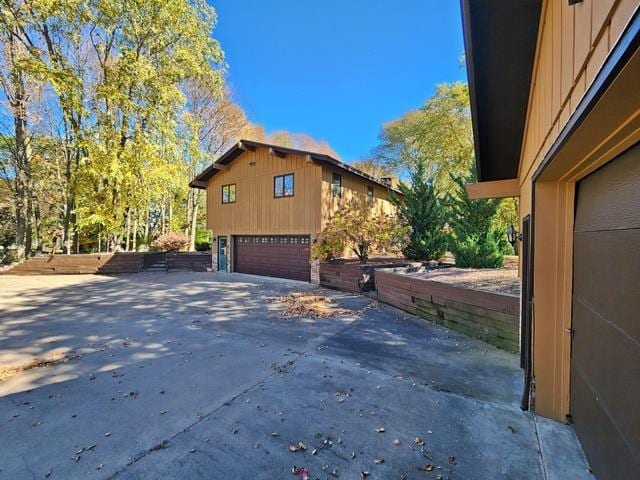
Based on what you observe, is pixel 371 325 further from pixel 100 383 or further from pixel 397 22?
pixel 397 22

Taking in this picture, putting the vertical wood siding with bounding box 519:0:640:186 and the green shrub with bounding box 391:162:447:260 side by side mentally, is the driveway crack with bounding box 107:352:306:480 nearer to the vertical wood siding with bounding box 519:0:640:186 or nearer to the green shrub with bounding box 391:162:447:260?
the vertical wood siding with bounding box 519:0:640:186

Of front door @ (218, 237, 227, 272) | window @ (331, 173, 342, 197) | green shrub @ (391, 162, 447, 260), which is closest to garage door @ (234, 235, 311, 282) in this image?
front door @ (218, 237, 227, 272)

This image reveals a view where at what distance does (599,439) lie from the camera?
1.94 metres

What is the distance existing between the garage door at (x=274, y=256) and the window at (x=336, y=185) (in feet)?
6.86

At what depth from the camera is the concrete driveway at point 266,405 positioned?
2.30 meters

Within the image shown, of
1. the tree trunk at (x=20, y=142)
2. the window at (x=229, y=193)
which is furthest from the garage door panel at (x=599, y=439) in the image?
the tree trunk at (x=20, y=142)

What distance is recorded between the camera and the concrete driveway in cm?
230

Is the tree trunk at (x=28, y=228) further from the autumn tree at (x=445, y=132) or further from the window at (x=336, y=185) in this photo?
the autumn tree at (x=445, y=132)

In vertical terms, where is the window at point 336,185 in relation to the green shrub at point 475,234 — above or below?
above

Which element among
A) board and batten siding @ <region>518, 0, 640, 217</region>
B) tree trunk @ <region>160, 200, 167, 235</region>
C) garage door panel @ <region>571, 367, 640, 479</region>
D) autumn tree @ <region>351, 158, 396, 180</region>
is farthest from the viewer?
autumn tree @ <region>351, 158, 396, 180</region>

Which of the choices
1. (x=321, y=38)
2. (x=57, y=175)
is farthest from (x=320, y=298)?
(x=57, y=175)

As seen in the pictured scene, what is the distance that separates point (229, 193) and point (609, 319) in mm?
15045

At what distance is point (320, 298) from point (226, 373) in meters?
5.03

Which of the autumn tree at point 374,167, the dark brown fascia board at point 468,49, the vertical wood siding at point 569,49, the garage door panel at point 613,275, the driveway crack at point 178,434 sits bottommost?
the driveway crack at point 178,434
